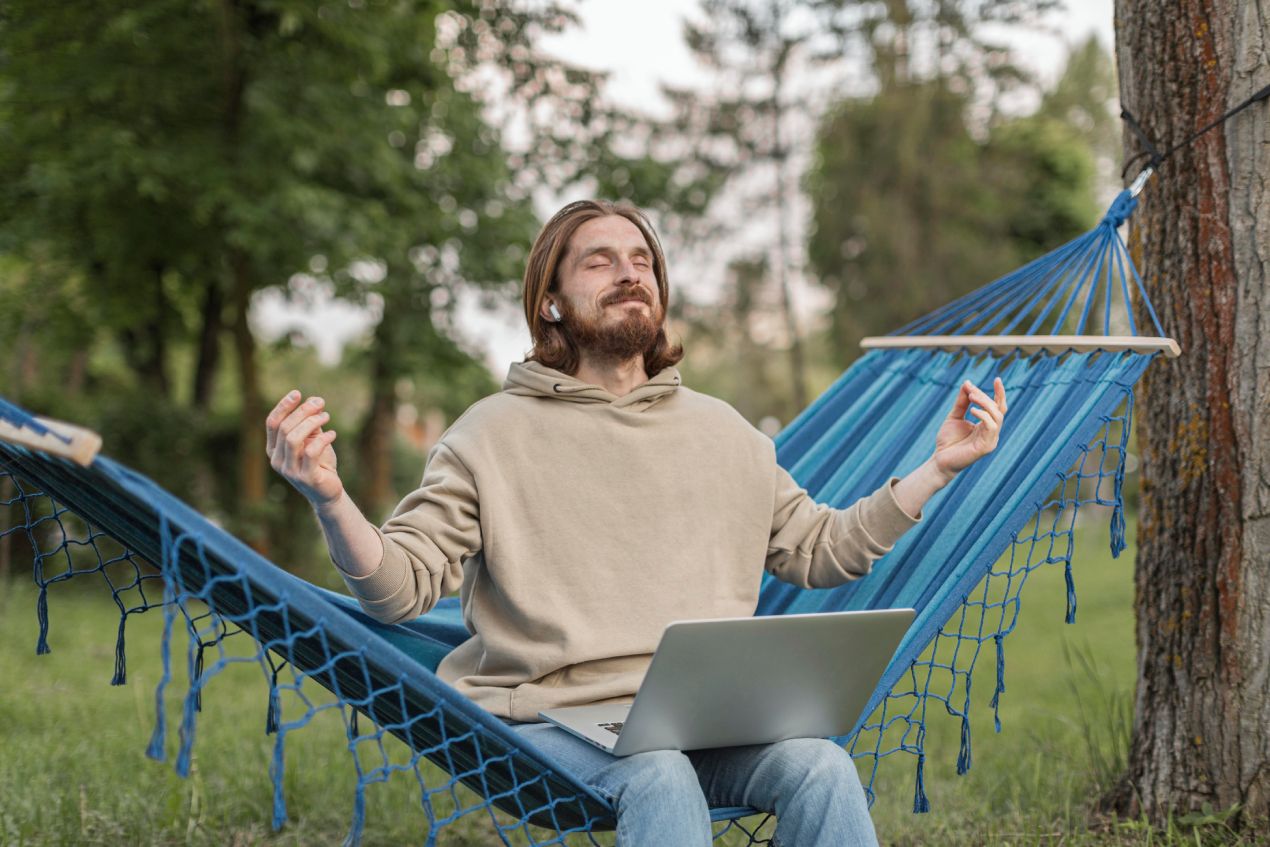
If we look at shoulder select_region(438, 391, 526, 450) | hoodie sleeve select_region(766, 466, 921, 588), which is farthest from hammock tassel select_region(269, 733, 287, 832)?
hoodie sleeve select_region(766, 466, 921, 588)

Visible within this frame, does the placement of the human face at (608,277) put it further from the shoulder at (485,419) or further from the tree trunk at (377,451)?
the tree trunk at (377,451)

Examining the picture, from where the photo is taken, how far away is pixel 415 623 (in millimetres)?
2172

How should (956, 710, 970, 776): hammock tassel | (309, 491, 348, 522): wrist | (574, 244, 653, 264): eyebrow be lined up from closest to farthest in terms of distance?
(309, 491, 348, 522): wrist, (956, 710, 970, 776): hammock tassel, (574, 244, 653, 264): eyebrow

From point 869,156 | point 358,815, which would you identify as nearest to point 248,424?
point 358,815

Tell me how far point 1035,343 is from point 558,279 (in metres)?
0.92

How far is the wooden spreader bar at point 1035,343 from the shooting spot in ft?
6.92

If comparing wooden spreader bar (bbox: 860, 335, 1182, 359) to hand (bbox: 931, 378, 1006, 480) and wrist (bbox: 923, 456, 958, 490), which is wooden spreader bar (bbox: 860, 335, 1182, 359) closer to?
hand (bbox: 931, 378, 1006, 480)

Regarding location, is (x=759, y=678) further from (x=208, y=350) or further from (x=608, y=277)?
(x=208, y=350)

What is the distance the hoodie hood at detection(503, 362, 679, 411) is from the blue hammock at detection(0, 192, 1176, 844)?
46cm

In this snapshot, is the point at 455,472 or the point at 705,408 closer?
the point at 455,472

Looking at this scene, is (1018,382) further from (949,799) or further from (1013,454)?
(949,799)

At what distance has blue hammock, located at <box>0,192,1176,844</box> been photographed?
1.56 meters

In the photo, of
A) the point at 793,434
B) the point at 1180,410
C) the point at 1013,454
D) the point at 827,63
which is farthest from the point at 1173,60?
the point at 827,63

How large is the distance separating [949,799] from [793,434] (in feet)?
3.10
